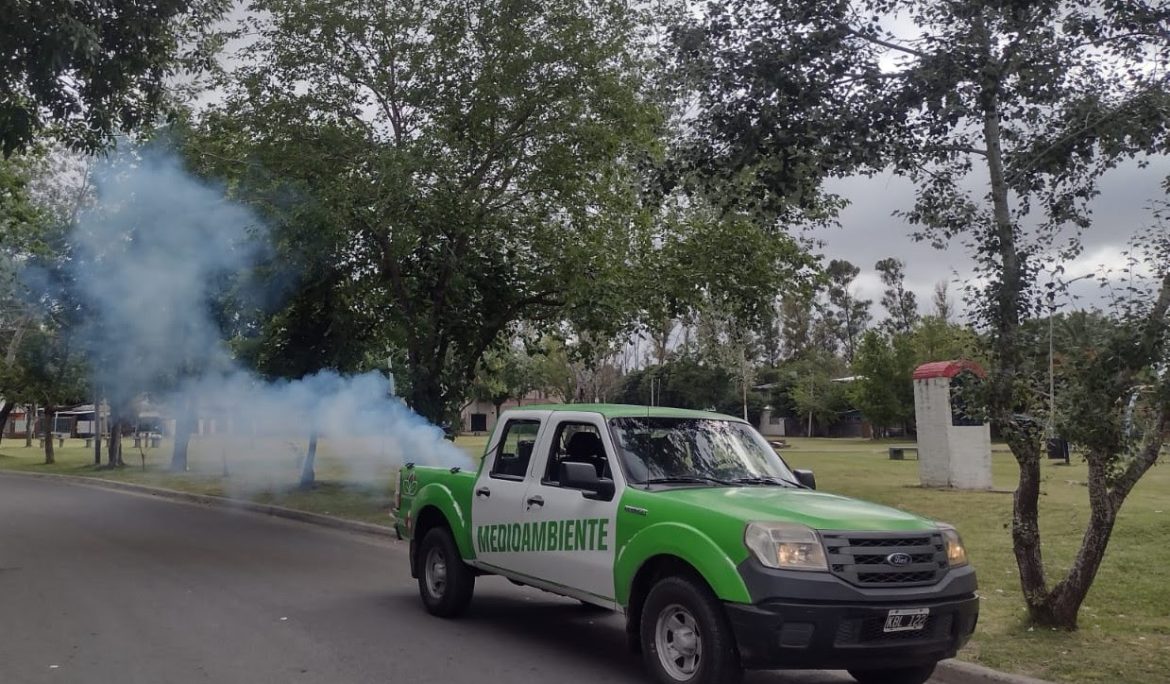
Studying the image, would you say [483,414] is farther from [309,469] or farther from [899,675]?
[899,675]

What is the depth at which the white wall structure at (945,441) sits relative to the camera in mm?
19281

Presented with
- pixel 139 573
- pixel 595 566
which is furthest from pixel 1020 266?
pixel 139 573

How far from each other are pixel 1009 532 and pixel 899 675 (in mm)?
7296

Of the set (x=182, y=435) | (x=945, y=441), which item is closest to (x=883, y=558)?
(x=945, y=441)

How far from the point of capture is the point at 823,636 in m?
5.36

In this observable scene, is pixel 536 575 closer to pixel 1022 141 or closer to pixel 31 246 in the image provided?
pixel 1022 141

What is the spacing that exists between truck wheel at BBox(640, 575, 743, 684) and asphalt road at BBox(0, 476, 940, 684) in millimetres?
745

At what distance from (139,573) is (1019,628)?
358 inches

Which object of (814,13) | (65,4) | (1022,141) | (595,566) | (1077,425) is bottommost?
(595,566)

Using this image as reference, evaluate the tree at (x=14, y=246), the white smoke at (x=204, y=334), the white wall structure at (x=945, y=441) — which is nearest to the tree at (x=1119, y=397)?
the white smoke at (x=204, y=334)

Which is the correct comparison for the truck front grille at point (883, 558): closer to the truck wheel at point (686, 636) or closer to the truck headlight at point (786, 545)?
the truck headlight at point (786, 545)

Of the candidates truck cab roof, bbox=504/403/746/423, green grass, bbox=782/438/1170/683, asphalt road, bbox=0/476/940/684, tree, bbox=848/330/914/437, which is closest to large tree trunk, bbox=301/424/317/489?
asphalt road, bbox=0/476/940/684

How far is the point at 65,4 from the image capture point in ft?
35.8

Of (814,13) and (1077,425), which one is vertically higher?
(814,13)
